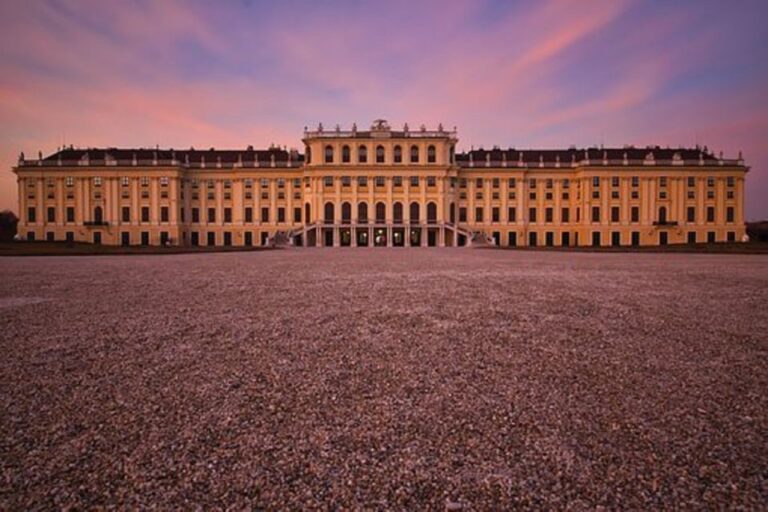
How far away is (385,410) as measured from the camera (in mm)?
3199

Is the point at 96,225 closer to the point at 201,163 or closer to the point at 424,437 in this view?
the point at 201,163

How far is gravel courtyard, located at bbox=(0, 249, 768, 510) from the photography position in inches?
88.4

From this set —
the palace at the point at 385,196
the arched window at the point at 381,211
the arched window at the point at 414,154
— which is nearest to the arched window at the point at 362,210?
the palace at the point at 385,196

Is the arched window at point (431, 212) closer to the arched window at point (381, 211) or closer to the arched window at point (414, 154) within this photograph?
the arched window at point (381, 211)

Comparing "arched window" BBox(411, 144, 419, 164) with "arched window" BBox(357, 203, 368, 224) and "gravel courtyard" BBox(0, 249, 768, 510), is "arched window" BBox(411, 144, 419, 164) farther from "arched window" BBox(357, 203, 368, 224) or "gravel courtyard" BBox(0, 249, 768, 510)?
"gravel courtyard" BBox(0, 249, 768, 510)

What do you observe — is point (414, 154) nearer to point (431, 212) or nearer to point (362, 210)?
point (431, 212)

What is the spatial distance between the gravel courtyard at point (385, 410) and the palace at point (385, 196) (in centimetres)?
5267

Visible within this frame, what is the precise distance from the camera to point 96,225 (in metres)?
62.2

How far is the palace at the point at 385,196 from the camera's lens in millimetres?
60188

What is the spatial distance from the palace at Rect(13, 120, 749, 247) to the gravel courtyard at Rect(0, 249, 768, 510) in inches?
2074

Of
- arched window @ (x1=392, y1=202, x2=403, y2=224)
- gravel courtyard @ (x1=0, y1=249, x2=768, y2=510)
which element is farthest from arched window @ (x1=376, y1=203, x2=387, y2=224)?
gravel courtyard @ (x1=0, y1=249, x2=768, y2=510)

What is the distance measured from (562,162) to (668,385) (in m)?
67.6

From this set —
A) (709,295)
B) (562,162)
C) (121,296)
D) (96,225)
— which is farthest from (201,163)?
(709,295)

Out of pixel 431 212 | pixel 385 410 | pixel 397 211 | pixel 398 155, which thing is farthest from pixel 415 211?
pixel 385 410
